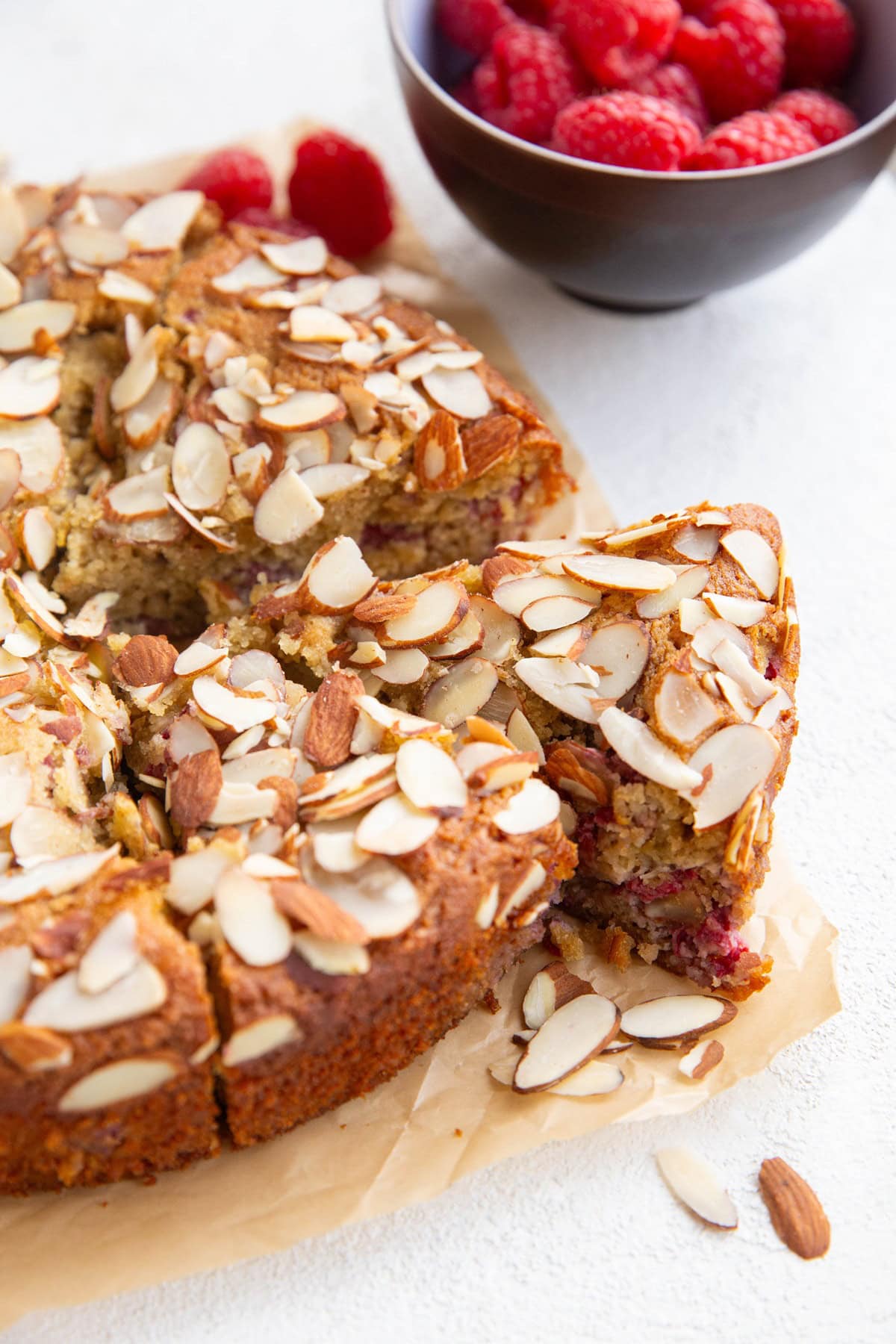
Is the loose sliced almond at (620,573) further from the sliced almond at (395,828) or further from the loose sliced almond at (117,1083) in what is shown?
the loose sliced almond at (117,1083)

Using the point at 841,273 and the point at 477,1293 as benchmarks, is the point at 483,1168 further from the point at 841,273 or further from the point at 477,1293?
the point at 841,273

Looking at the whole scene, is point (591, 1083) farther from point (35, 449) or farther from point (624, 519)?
point (35, 449)

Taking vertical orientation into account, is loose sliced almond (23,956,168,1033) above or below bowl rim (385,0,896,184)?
below

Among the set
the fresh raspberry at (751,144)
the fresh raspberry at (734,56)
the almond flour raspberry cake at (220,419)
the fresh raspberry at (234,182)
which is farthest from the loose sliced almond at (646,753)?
the fresh raspberry at (234,182)

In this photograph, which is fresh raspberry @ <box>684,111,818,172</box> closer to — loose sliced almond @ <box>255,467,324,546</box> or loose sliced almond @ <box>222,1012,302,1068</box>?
loose sliced almond @ <box>255,467,324,546</box>

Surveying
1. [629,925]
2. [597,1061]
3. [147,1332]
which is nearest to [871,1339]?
[597,1061]

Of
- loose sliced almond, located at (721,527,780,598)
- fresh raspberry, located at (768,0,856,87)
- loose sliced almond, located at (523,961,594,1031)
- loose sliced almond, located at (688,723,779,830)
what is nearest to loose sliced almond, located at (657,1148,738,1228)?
loose sliced almond, located at (523,961,594,1031)
